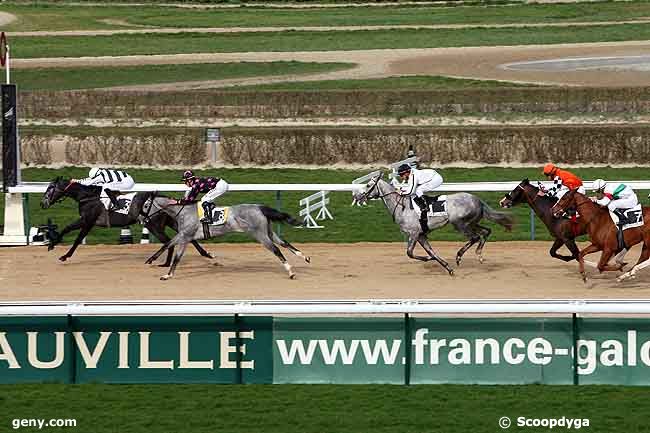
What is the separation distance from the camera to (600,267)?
1800cm

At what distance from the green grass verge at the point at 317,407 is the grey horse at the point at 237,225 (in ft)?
18.2

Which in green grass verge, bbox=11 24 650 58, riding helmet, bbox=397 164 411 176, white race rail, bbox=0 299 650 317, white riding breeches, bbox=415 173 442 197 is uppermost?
green grass verge, bbox=11 24 650 58

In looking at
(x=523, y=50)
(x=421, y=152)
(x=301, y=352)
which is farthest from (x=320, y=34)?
(x=301, y=352)

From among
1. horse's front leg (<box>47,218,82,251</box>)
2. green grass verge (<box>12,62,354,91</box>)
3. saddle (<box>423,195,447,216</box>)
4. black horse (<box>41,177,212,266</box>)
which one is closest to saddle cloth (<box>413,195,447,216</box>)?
saddle (<box>423,195,447,216</box>)

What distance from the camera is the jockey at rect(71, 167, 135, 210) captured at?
66.0ft

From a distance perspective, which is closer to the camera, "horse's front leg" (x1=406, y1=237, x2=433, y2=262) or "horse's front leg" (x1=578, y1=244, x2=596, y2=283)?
"horse's front leg" (x1=578, y1=244, x2=596, y2=283)

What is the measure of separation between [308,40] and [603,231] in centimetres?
3033

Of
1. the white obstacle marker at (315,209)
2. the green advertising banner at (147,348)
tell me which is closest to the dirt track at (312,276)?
the white obstacle marker at (315,209)

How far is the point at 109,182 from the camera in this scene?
67.0ft

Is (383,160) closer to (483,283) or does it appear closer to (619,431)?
(483,283)

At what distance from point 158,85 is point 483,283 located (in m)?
21.2

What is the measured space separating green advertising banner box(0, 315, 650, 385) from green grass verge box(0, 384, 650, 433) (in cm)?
12

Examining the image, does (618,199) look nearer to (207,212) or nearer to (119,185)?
(207,212)

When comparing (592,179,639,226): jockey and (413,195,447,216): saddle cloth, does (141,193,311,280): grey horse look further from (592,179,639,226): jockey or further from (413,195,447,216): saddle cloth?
(592,179,639,226): jockey
